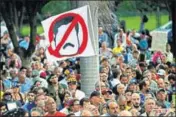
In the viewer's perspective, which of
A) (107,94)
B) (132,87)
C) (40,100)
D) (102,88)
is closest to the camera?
(40,100)

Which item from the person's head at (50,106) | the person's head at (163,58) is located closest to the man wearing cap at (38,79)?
the person's head at (50,106)

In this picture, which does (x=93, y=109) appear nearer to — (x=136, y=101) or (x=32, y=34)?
(x=136, y=101)

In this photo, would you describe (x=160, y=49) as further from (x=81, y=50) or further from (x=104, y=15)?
(x=81, y=50)

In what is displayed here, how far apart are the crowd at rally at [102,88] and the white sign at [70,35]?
2.28ft

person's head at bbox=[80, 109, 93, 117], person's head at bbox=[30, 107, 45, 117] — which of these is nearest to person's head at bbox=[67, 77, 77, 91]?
person's head at bbox=[30, 107, 45, 117]

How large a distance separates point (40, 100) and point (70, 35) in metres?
1.37

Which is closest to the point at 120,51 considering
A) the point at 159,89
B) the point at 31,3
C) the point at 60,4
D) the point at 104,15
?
the point at 31,3

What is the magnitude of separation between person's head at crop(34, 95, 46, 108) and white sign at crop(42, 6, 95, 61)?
920mm

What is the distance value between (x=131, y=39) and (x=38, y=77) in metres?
10.8

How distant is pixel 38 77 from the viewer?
19.1m

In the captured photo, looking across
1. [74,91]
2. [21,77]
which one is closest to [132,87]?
[74,91]

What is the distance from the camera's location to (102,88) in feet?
53.8

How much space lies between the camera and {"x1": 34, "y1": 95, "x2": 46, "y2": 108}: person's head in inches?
582

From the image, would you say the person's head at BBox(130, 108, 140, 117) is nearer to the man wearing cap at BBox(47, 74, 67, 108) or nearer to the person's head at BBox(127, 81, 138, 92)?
the person's head at BBox(127, 81, 138, 92)
